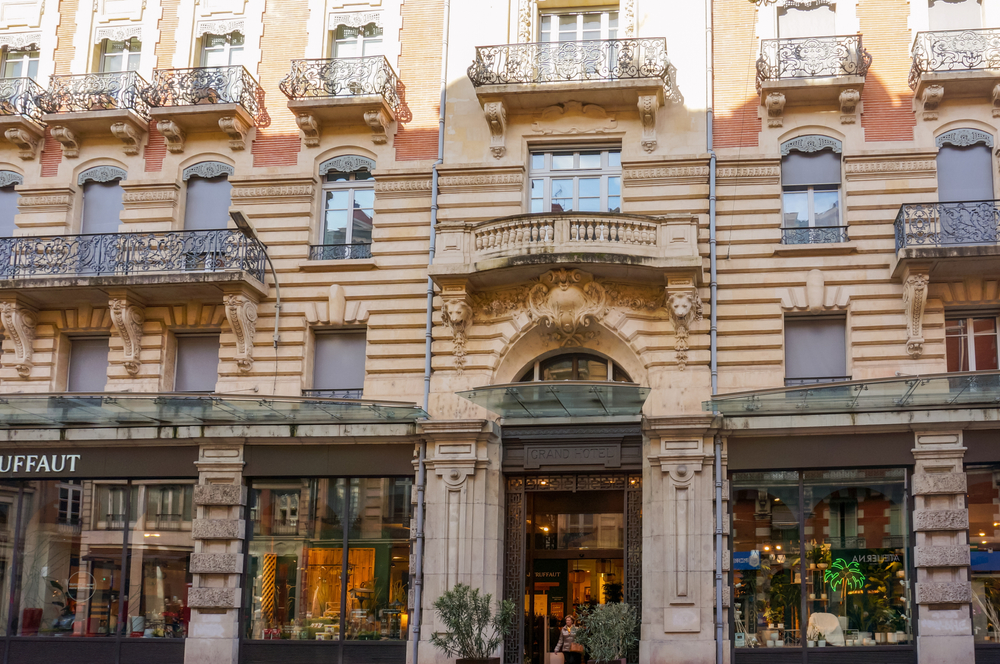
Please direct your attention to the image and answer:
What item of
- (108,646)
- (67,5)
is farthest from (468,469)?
(67,5)

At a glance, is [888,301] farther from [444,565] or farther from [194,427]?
[194,427]

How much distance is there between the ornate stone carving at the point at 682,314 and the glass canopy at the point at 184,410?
15.4 feet

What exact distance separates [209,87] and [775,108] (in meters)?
11.2

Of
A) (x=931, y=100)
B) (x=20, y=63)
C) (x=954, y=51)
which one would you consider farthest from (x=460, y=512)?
(x=20, y=63)

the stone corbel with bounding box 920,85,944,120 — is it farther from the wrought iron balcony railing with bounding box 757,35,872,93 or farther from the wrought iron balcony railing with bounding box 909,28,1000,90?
the wrought iron balcony railing with bounding box 757,35,872,93

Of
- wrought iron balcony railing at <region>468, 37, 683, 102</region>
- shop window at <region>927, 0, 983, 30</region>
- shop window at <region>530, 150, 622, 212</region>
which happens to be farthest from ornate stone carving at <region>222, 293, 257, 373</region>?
shop window at <region>927, 0, 983, 30</region>

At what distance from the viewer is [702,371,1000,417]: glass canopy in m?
16.7

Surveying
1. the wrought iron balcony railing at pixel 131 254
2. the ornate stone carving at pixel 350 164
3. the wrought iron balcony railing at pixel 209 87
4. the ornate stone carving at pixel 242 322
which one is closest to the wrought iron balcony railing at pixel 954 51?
the ornate stone carving at pixel 350 164

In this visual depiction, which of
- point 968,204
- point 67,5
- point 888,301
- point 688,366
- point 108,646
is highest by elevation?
point 67,5

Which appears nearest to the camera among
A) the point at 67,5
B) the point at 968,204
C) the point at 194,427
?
the point at 968,204

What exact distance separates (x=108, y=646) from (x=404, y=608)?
18.6 ft

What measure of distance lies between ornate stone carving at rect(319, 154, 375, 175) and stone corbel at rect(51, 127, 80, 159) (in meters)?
5.31

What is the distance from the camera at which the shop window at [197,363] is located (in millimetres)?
21141

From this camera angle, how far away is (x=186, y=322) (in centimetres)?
2098
